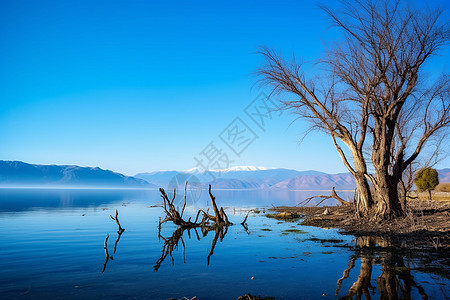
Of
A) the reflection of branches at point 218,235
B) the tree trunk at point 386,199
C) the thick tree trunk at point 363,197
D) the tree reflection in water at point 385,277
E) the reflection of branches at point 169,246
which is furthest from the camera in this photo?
the thick tree trunk at point 363,197

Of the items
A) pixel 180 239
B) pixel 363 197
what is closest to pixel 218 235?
pixel 180 239

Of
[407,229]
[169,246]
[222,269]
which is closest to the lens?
[222,269]

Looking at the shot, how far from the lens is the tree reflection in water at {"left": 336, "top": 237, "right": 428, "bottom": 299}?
7.49 m

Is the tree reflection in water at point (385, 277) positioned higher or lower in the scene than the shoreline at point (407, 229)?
lower

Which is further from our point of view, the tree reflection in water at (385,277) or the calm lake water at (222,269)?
the calm lake water at (222,269)

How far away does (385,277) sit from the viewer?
859 cm

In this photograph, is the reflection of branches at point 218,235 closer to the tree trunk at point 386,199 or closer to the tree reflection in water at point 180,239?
the tree reflection in water at point 180,239

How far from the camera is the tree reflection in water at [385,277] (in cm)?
749

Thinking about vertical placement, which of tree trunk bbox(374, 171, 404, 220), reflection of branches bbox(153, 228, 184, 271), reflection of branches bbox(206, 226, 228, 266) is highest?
tree trunk bbox(374, 171, 404, 220)

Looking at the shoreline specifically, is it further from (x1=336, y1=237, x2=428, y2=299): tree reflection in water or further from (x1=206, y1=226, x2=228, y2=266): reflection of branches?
(x1=206, y1=226, x2=228, y2=266): reflection of branches

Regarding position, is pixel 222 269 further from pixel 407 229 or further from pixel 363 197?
pixel 363 197

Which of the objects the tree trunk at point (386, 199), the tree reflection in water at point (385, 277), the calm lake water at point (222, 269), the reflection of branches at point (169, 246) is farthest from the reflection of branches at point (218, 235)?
the tree trunk at point (386, 199)

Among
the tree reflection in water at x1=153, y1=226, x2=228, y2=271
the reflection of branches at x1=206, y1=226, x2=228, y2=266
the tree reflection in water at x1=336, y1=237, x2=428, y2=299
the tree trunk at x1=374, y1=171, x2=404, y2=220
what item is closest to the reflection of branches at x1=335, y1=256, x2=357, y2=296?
the tree reflection in water at x1=336, y1=237, x2=428, y2=299

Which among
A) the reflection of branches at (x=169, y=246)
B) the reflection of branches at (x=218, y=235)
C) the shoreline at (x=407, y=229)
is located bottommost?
the reflection of branches at (x=218, y=235)
